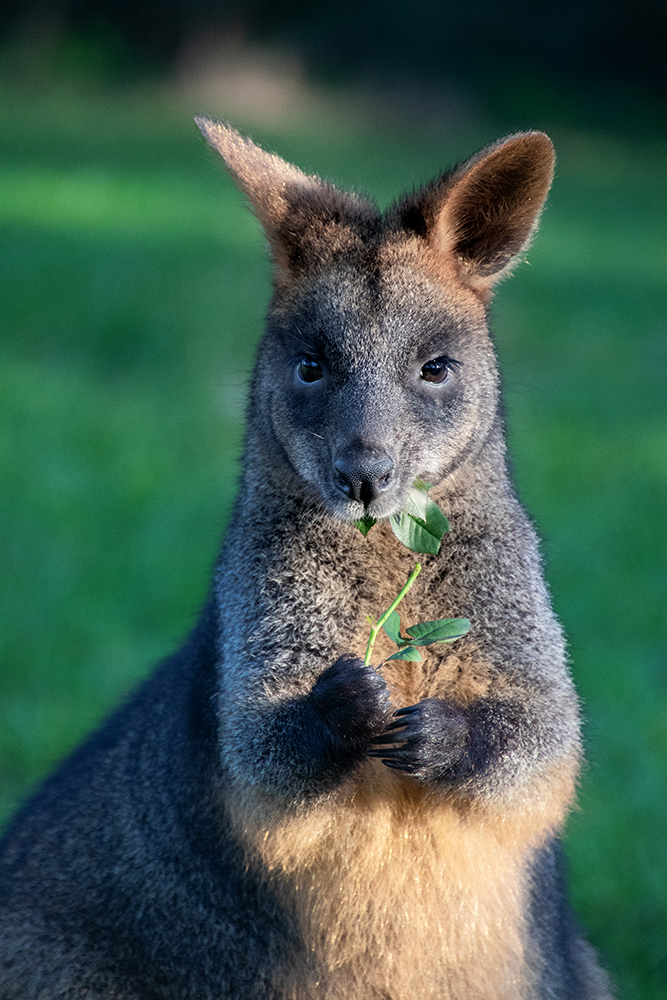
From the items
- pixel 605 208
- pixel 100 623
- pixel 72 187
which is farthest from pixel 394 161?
pixel 100 623

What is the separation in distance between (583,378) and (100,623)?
676 centimetres

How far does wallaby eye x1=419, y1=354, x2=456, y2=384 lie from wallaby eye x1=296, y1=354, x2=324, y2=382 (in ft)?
0.93

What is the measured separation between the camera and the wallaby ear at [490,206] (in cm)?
339

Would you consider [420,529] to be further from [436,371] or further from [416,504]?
[436,371]

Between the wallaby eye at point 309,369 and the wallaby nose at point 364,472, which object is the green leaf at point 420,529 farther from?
the wallaby eye at point 309,369

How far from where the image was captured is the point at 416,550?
328cm

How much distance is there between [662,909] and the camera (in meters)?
4.79

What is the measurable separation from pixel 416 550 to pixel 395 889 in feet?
3.02

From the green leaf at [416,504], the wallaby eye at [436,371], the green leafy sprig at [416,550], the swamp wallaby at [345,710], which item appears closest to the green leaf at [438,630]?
the green leafy sprig at [416,550]

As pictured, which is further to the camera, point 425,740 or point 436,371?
point 436,371

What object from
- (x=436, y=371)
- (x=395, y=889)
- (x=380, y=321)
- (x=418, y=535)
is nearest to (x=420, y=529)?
(x=418, y=535)

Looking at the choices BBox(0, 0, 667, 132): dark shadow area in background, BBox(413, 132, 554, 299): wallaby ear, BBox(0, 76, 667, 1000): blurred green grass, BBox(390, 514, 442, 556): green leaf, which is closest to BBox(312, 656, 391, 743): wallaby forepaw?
BBox(390, 514, 442, 556): green leaf

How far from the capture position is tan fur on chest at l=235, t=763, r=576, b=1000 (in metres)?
3.27

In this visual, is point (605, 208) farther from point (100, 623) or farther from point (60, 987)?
point (60, 987)
